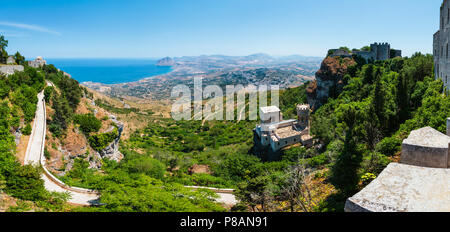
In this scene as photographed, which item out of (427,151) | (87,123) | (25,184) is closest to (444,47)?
(427,151)

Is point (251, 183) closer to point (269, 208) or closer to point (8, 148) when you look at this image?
point (269, 208)

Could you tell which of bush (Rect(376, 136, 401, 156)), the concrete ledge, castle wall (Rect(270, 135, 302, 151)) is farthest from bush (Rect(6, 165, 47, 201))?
castle wall (Rect(270, 135, 302, 151))

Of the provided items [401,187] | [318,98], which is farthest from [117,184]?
[318,98]

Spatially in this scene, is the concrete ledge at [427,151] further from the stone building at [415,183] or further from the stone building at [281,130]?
the stone building at [281,130]

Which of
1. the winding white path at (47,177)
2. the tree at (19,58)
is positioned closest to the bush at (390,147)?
the winding white path at (47,177)

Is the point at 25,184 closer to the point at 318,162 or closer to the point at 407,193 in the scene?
the point at 407,193
